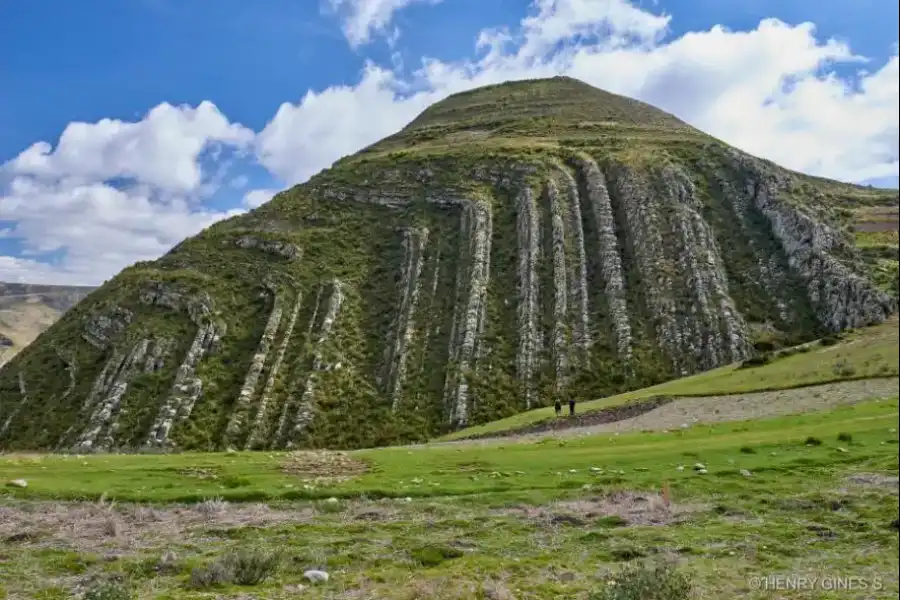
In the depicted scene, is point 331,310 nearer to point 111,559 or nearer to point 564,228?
point 564,228

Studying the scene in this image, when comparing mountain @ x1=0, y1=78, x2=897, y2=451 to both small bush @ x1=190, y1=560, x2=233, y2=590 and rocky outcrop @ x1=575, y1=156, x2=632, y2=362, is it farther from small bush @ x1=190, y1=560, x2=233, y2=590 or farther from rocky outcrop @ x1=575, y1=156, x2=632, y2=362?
small bush @ x1=190, y1=560, x2=233, y2=590

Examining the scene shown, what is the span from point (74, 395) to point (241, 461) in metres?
50.0

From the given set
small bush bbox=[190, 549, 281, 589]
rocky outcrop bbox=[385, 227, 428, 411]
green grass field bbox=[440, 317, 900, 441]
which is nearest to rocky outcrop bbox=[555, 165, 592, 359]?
green grass field bbox=[440, 317, 900, 441]

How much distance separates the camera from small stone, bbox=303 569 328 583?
557 inches

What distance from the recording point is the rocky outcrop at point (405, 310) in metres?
73.5

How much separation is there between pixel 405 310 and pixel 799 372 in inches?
2728

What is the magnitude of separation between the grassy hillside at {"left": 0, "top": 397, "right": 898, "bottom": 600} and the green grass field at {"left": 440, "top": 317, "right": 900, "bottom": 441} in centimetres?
53

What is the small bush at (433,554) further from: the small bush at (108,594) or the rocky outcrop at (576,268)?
the rocky outcrop at (576,268)

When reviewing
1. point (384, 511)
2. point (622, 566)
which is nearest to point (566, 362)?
point (384, 511)

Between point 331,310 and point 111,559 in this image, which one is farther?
point 331,310

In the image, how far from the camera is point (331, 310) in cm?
8206

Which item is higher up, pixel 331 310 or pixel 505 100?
pixel 505 100

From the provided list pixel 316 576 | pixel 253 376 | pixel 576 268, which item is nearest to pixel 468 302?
pixel 576 268

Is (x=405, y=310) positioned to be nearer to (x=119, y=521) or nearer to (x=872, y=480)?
(x=119, y=521)
